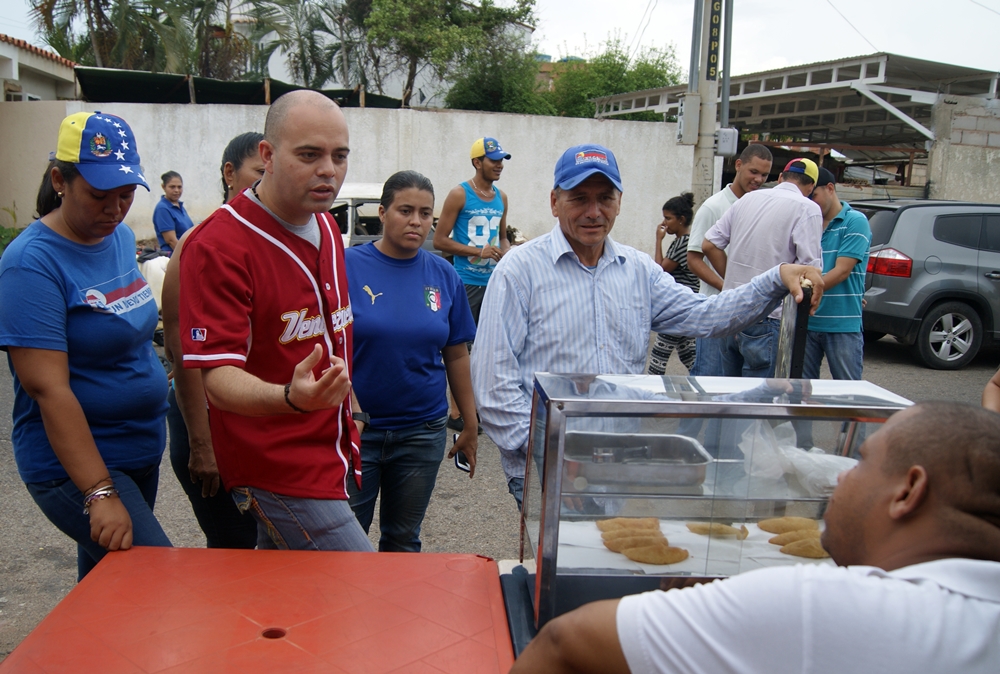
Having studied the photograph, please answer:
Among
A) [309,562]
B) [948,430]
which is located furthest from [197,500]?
[948,430]

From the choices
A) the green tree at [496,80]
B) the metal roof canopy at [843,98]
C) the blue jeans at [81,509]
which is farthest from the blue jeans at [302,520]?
the green tree at [496,80]

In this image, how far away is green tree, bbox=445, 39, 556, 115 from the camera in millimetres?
20797

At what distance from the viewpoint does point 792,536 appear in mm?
1813

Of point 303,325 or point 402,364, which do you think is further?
point 402,364

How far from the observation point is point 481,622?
5.41ft

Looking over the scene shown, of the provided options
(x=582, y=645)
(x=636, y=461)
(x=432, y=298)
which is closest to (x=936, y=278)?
(x=432, y=298)

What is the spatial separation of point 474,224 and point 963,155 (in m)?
14.1

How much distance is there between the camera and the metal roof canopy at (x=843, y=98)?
15.9 meters

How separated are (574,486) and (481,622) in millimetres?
348

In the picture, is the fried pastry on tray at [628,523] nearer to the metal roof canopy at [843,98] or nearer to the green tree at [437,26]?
the metal roof canopy at [843,98]

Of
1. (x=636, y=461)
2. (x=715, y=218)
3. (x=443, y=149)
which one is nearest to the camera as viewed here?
(x=636, y=461)

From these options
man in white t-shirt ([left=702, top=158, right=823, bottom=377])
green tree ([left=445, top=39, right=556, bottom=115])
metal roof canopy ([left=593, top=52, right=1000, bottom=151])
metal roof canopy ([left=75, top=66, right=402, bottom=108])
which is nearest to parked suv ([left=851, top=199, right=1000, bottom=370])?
man in white t-shirt ([left=702, top=158, right=823, bottom=377])

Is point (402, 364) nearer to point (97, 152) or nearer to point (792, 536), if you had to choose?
point (97, 152)

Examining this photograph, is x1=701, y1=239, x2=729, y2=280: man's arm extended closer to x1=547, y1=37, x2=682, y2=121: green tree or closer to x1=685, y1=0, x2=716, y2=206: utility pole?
x1=685, y1=0, x2=716, y2=206: utility pole
